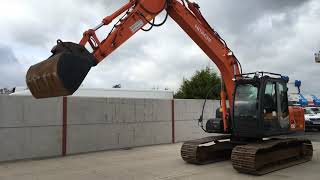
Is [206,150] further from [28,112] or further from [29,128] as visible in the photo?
[28,112]

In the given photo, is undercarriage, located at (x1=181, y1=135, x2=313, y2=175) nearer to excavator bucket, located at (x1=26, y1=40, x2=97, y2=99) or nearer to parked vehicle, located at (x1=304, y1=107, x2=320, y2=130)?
excavator bucket, located at (x1=26, y1=40, x2=97, y2=99)

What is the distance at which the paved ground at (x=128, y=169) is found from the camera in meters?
10.3

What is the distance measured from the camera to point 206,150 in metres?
12.5

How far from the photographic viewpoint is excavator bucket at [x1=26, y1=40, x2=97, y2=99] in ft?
27.5

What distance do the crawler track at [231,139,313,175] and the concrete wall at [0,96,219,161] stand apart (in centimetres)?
599

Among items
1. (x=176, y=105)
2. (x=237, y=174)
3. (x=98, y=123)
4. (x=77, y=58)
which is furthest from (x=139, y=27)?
(x=176, y=105)

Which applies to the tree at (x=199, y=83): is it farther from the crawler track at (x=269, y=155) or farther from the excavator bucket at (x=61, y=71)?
the excavator bucket at (x=61, y=71)

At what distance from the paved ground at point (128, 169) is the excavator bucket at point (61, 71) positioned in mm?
2490

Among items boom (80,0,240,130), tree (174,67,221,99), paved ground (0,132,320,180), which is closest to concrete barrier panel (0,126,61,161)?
paved ground (0,132,320,180)

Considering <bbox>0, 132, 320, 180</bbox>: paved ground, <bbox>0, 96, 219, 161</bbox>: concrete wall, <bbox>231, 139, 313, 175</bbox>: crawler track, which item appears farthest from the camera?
<bbox>0, 96, 219, 161</bbox>: concrete wall

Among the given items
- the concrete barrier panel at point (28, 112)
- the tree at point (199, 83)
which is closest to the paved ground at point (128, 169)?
the concrete barrier panel at point (28, 112)

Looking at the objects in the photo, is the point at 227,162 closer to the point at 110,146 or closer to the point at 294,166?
the point at 294,166

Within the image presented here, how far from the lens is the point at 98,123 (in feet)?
50.9

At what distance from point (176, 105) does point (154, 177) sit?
9068 mm
